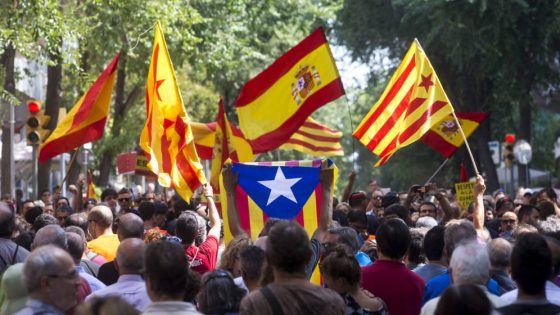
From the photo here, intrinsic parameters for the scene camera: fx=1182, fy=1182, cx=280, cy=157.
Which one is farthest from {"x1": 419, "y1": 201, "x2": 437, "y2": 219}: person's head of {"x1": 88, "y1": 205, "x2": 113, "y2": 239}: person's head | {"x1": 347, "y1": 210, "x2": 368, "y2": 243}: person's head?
{"x1": 88, "y1": 205, "x2": 113, "y2": 239}: person's head

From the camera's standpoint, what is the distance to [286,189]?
31.9 ft

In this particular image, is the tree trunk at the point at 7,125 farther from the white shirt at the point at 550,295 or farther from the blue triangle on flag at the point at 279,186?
the white shirt at the point at 550,295

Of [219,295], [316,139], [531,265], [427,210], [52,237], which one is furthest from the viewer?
[316,139]

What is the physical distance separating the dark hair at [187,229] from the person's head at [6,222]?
1.26m

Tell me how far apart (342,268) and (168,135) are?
16.9 ft

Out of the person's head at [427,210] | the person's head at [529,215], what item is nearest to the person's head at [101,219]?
the person's head at [427,210]

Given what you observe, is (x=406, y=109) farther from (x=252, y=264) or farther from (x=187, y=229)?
(x=252, y=264)

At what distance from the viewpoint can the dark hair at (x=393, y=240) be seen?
774 cm

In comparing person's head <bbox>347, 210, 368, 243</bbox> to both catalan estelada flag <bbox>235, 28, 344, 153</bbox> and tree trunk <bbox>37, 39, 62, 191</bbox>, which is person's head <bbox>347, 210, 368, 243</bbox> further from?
tree trunk <bbox>37, 39, 62, 191</bbox>

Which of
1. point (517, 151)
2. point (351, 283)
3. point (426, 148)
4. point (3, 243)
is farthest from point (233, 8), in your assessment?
point (351, 283)

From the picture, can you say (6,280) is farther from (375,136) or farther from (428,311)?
(375,136)

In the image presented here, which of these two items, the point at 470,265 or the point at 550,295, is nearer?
the point at 470,265

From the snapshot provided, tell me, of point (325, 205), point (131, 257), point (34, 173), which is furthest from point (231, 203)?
point (34, 173)

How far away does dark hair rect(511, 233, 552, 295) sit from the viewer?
20.8 feet
